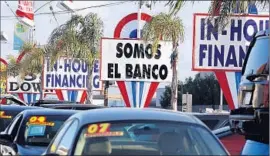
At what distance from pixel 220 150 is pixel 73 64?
79.9 feet

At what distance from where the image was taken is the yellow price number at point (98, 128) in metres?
7.02

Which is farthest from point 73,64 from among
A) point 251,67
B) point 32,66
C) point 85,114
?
point 85,114

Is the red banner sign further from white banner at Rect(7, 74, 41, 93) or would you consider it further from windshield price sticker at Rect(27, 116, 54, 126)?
windshield price sticker at Rect(27, 116, 54, 126)

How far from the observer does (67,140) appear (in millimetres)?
7324

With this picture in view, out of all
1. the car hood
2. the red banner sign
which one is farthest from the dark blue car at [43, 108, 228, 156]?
the red banner sign

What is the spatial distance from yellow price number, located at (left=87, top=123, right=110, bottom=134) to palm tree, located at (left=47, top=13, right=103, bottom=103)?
882 inches

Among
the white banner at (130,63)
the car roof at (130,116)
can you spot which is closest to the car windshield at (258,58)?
the car roof at (130,116)

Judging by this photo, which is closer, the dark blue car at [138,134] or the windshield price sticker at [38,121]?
the dark blue car at [138,134]

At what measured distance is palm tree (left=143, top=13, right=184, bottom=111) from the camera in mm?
21172

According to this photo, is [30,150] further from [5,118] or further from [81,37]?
[81,37]

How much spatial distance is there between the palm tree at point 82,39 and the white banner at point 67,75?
0.36 metres

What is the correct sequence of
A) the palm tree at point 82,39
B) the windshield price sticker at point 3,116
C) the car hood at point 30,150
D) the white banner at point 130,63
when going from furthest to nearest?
the palm tree at point 82,39 < the white banner at point 130,63 < the windshield price sticker at point 3,116 < the car hood at point 30,150

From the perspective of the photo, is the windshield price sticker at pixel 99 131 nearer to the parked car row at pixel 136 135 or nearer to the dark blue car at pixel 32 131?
the parked car row at pixel 136 135

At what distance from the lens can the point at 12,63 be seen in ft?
160
